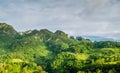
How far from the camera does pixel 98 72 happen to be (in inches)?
7859

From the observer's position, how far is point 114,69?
200 metres

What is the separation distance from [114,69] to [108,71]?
4257mm

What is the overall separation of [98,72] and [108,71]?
640 cm

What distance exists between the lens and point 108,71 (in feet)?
652

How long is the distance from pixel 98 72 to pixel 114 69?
10452 millimetres
